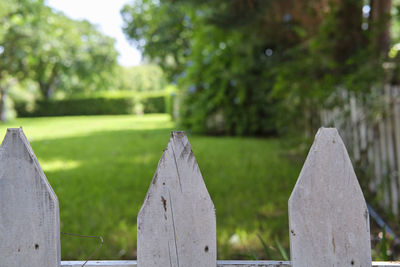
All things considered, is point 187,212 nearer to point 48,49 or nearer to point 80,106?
point 48,49

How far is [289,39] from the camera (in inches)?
201

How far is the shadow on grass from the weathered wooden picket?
0.38 meters

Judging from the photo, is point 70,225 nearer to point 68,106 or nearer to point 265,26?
point 265,26

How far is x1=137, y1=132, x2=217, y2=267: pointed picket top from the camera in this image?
0.82 metres

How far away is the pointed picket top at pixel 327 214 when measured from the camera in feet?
2.69

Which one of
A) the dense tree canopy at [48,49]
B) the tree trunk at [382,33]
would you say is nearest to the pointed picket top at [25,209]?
the tree trunk at [382,33]

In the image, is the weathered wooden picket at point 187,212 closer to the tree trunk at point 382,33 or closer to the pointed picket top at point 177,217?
the pointed picket top at point 177,217

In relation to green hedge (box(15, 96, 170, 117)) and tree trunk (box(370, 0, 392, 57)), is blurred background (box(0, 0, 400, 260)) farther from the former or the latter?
green hedge (box(15, 96, 170, 117))

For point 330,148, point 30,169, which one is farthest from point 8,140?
point 330,148

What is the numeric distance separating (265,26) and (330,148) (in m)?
3.89

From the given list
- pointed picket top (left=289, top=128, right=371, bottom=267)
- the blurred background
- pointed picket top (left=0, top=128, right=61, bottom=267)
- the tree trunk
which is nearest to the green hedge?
the blurred background

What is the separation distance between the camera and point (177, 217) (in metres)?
0.82

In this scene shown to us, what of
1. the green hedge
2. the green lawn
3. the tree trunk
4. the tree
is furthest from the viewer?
the green hedge

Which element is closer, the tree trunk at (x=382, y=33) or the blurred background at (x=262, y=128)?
the blurred background at (x=262, y=128)
